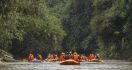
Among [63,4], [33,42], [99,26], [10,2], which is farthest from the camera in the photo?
[63,4]

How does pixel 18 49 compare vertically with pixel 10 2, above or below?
below

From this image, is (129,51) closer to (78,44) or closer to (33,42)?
(33,42)

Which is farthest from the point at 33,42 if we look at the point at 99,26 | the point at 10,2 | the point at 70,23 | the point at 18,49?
the point at 10,2

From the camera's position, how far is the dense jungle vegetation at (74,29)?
162ft

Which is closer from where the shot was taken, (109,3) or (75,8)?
(109,3)

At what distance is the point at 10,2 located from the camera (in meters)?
27.8

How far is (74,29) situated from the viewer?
285ft

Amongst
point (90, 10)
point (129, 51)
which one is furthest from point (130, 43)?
point (90, 10)

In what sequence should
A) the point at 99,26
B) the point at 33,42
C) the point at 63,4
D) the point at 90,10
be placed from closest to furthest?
the point at 99,26 → the point at 33,42 → the point at 90,10 → the point at 63,4

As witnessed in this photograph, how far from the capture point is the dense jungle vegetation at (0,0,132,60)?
4944 centimetres

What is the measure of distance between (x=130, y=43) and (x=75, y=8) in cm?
3305

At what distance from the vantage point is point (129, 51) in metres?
56.4

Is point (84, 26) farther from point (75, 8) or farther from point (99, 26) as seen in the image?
point (99, 26)

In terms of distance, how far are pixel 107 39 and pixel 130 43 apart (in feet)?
21.6
